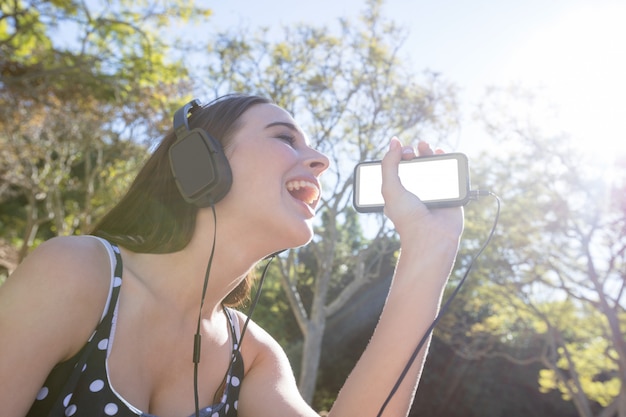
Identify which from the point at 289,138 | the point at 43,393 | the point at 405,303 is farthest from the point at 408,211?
the point at 43,393

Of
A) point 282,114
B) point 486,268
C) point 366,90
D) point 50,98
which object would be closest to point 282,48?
point 366,90

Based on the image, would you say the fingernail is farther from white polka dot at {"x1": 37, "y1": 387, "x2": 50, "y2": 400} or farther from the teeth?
white polka dot at {"x1": 37, "y1": 387, "x2": 50, "y2": 400}

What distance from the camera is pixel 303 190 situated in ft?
5.57

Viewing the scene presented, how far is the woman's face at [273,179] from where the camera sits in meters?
1.58

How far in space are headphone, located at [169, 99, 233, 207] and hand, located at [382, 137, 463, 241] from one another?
0.42m

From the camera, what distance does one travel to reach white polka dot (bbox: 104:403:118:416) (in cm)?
127

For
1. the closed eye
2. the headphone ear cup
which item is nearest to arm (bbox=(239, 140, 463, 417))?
the closed eye

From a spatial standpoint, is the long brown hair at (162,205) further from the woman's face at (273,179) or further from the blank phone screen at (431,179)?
the blank phone screen at (431,179)

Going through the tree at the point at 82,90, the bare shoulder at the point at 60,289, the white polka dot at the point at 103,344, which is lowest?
the white polka dot at the point at 103,344

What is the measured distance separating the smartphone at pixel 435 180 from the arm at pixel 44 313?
28.7 inches

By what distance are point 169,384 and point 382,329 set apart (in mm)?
558

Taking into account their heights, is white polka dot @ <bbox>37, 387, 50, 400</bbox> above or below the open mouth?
below

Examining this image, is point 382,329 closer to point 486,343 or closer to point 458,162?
point 458,162

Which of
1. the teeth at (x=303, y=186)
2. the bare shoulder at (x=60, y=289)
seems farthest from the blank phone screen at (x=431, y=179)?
the bare shoulder at (x=60, y=289)
